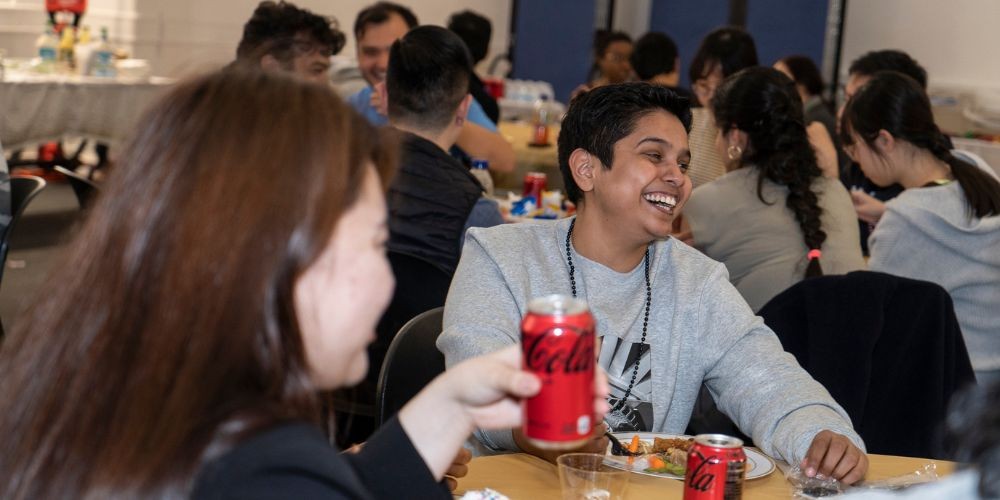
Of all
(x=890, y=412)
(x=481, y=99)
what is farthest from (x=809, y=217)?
(x=481, y=99)

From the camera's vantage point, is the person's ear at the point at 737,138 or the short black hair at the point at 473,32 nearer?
the person's ear at the point at 737,138

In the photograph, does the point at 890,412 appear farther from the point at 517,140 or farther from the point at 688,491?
the point at 517,140

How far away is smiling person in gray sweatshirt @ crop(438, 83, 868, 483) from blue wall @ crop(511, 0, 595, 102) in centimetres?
→ 770

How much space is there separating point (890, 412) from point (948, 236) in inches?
40.4

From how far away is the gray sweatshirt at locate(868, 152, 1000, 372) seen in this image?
10.5ft

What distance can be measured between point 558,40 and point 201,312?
928cm

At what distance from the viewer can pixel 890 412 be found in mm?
2404

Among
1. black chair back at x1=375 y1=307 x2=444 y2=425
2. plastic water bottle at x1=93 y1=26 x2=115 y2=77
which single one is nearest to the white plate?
black chair back at x1=375 y1=307 x2=444 y2=425

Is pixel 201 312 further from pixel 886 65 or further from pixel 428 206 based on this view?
pixel 886 65

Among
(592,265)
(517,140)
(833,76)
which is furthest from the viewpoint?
(833,76)

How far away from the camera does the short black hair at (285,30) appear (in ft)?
13.6

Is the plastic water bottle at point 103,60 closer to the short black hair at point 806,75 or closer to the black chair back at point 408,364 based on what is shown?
the short black hair at point 806,75

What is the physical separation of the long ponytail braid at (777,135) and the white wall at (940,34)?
16.6 ft

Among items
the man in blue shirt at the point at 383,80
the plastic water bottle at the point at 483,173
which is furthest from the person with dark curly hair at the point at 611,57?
the plastic water bottle at the point at 483,173
